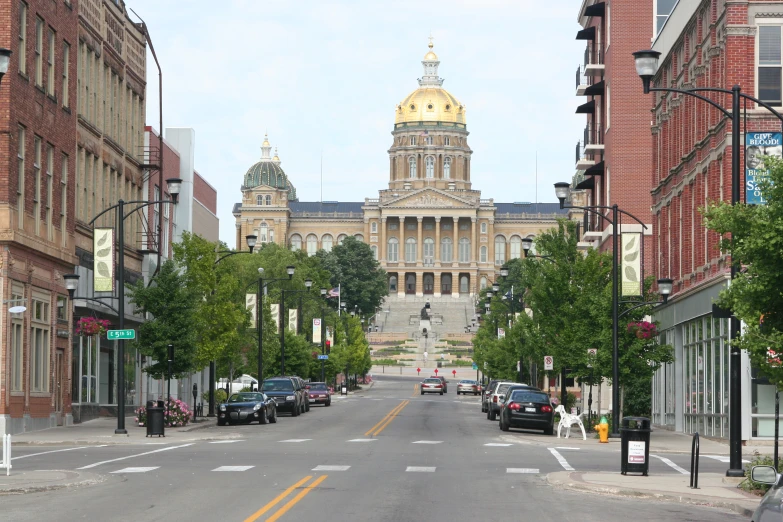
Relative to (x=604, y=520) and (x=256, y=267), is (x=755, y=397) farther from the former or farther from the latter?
(x=256, y=267)

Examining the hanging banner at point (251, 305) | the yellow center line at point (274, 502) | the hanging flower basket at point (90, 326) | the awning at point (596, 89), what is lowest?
the yellow center line at point (274, 502)

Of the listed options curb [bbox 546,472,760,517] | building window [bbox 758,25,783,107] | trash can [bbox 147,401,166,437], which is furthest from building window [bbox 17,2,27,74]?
curb [bbox 546,472,760,517]

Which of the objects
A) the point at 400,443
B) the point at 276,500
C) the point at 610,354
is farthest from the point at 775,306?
the point at 610,354

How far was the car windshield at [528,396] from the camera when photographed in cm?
4291

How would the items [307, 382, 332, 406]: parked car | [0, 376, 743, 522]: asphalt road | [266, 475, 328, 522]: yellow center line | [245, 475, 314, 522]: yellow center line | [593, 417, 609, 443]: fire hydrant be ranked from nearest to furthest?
1. [245, 475, 314, 522]: yellow center line
2. [266, 475, 328, 522]: yellow center line
3. [0, 376, 743, 522]: asphalt road
4. [593, 417, 609, 443]: fire hydrant
5. [307, 382, 332, 406]: parked car

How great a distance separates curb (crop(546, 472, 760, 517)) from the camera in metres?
19.0

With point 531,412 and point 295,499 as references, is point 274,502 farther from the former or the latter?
point 531,412

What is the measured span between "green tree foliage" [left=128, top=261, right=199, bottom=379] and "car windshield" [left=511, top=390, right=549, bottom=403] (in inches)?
429

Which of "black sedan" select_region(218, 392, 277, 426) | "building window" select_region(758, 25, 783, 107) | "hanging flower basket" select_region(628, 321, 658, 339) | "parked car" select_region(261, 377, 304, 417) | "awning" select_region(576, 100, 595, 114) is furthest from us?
"awning" select_region(576, 100, 595, 114)

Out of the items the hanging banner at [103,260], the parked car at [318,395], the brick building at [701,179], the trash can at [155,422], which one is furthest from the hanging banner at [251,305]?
the trash can at [155,422]

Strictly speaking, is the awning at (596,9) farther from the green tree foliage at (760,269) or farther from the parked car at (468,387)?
the green tree foliage at (760,269)

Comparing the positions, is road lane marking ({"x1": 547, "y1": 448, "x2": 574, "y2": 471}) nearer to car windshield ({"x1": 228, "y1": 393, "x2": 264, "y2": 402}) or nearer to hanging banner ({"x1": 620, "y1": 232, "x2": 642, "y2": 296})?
hanging banner ({"x1": 620, "y1": 232, "x2": 642, "y2": 296})

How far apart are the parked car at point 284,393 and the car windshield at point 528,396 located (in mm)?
13542

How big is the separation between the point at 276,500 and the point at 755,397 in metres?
21.5
